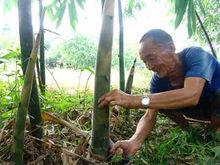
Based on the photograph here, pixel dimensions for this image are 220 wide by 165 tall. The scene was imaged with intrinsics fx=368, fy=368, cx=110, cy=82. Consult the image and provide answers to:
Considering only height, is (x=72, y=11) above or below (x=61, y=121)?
above

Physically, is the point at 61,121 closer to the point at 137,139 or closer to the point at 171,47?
the point at 137,139

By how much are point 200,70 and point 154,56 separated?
9.4 inches

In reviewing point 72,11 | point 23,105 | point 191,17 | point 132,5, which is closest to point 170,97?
point 23,105

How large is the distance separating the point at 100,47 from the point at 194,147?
0.73m

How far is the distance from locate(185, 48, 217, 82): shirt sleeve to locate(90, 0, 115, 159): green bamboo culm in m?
0.52

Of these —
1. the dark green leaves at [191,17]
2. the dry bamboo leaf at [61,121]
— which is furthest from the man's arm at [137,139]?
the dark green leaves at [191,17]

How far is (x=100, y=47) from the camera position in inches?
57.1

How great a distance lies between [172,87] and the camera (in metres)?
2.12

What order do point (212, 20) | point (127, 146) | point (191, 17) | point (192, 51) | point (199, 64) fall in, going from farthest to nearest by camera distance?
1. point (212, 20)
2. point (191, 17)
3. point (192, 51)
4. point (199, 64)
5. point (127, 146)

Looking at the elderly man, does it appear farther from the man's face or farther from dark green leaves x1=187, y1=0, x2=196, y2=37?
dark green leaves x1=187, y1=0, x2=196, y2=37

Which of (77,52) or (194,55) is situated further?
(77,52)

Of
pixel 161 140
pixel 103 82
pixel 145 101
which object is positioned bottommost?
pixel 161 140

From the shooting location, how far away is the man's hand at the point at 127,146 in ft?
5.48

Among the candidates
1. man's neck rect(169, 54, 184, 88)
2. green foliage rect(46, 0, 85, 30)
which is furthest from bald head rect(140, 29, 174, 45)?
green foliage rect(46, 0, 85, 30)
